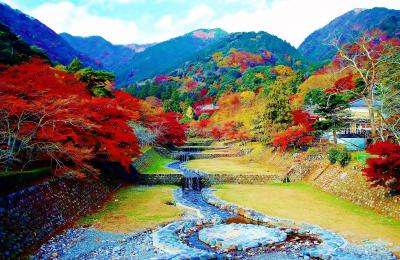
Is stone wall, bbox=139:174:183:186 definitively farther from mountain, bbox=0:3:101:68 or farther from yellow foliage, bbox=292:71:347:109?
mountain, bbox=0:3:101:68

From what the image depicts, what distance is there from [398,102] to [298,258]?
13.3 m

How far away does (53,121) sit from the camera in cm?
1644

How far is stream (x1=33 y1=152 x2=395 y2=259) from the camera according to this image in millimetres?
11867

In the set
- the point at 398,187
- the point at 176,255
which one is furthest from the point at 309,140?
the point at 176,255

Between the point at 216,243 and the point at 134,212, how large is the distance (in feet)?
21.9

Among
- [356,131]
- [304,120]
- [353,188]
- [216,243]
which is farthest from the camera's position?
[356,131]

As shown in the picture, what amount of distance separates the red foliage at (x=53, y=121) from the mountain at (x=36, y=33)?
81.8m

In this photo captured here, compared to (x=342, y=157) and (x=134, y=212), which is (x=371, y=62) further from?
(x=134, y=212)

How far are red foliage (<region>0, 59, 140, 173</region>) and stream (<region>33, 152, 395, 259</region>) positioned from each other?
4633 mm

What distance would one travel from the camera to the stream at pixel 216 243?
467 inches

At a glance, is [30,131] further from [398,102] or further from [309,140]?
[309,140]

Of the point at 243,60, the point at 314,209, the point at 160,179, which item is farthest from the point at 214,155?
the point at 243,60

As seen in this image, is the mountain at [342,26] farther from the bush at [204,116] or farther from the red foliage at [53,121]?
the red foliage at [53,121]

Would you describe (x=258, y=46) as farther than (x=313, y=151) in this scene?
Yes
